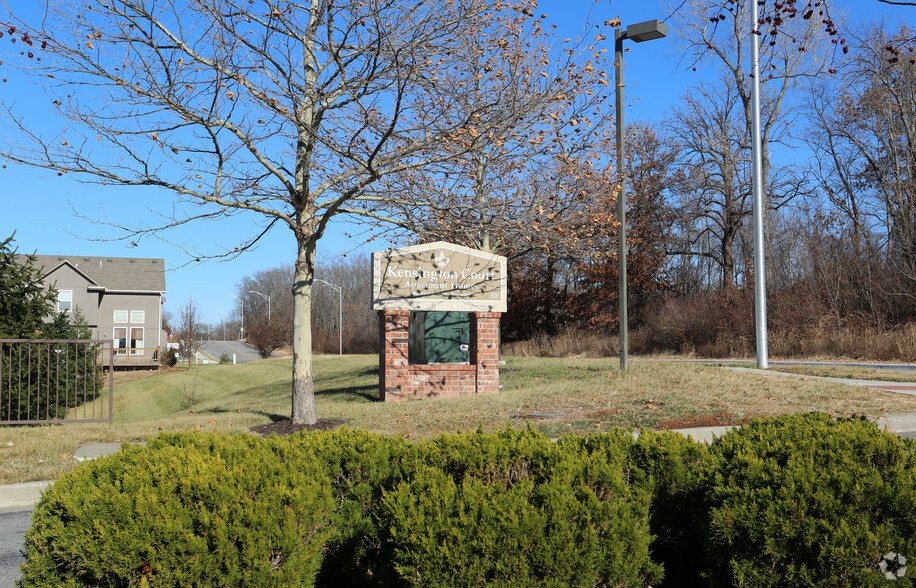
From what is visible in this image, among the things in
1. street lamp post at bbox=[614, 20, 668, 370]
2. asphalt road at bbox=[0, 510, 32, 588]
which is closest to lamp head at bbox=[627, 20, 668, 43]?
street lamp post at bbox=[614, 20, 668, 370]

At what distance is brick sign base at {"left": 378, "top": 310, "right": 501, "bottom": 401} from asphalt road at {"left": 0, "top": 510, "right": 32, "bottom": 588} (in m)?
8.43

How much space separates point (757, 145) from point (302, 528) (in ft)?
61.7

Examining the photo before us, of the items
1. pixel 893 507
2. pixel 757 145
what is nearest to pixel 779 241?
pixel 757 145

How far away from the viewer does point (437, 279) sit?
48.5 ft

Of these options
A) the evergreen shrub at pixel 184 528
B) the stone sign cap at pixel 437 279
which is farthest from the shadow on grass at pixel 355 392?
Result: the evergreen shrub at pixel 184 528

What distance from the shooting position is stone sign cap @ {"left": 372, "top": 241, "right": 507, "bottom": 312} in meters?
14.5

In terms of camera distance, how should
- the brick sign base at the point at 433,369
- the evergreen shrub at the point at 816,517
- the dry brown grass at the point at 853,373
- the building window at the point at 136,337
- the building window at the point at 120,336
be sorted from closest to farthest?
1. the evergreen shrub at the point at 816,517
2. the brick sign base at the point at 433,369
3. the dry brown grass at the point at 853,373
4. the building window at the point at 120,336
5. the building window at the point at 136,337

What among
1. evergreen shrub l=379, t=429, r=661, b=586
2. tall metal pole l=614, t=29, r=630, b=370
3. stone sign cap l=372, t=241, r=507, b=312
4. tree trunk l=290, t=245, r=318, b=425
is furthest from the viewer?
stone sign cap l=372, t=241, r=507, b=312

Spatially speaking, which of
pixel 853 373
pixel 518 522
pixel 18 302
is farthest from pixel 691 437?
pixel 18 302

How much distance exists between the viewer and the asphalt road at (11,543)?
15.8 ft

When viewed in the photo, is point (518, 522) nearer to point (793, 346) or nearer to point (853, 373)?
point (853, 373)

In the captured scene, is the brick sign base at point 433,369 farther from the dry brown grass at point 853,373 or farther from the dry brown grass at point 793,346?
the dry brown grass at point 793,346

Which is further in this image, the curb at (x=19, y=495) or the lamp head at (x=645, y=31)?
the lamp head at (x=645, y=31)

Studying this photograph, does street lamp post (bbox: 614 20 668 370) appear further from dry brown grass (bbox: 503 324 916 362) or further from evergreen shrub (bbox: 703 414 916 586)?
dry brown grass (bbox: 503 324 916 362)
